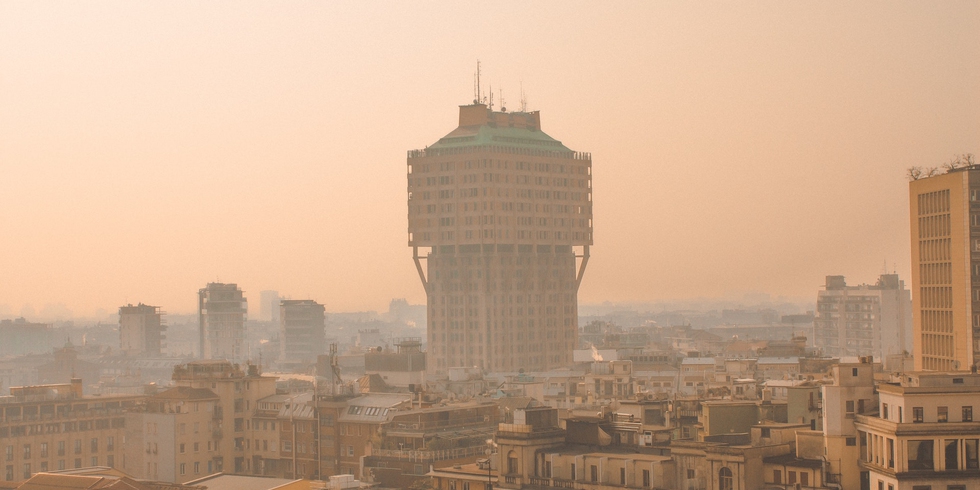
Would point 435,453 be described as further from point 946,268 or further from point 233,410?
point 233,410

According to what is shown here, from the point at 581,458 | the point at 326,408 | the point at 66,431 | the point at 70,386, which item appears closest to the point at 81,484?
the point at 581,458

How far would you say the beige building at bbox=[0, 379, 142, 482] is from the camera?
575ft

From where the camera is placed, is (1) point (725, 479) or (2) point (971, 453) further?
(1) point (725, 479)

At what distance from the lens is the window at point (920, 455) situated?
73750 millimetres

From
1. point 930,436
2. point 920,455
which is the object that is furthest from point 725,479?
point 930,436

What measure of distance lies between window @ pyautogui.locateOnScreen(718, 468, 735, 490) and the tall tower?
5523 cm

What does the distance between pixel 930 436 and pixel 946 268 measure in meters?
67.1

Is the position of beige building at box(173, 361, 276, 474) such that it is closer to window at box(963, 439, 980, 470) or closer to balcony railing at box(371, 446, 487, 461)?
balcony railing at box(371, 446, 487, 461)

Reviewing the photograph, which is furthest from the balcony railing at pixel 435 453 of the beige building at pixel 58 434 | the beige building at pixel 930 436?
the beige building at pixel 58 434

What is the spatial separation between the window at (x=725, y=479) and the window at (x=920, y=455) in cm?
902

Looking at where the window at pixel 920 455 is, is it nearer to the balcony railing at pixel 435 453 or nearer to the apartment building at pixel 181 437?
the balcony railing at pixel 435 453

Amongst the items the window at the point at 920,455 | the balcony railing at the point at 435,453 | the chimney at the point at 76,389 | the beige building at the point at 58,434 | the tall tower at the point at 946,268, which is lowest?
the beige building at the point at 58,434

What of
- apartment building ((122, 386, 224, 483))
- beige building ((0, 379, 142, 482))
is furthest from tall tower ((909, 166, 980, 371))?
beige building ((0, 379, 142, 482))

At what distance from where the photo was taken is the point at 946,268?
138 meters
